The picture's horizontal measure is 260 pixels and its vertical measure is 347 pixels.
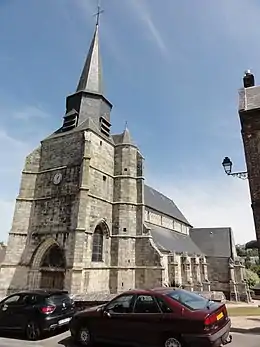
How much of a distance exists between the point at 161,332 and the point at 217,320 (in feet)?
3.84

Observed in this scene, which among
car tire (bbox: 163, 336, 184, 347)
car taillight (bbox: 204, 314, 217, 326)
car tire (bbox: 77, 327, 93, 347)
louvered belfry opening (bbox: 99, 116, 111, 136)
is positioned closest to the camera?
car taillight (bbox: 204, 314, 217, 326)

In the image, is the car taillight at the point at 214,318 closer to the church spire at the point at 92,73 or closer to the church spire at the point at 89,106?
the church spire at the point at 89,106

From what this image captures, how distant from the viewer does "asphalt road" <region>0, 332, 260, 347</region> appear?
6.07m

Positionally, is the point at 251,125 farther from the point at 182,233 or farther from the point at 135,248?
the point at 182,233

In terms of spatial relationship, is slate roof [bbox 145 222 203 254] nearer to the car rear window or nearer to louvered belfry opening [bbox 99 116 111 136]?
louvered belfry opening [bbox 99 116 111 136]

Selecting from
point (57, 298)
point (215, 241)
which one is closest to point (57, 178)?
point (57, 298)

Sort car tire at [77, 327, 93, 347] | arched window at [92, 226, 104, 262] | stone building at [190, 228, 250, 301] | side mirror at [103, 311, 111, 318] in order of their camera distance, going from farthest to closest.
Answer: stone building at [190, 228, 250, 301] < arched window at [92, 226, 104, 262] < car tire at [77, 327, 93, 347] < side mirror at [103, 311, 111, 318]

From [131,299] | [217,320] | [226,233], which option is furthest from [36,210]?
[226,233]

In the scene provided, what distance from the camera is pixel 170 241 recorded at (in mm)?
29359

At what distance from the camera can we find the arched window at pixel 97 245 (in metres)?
19.5

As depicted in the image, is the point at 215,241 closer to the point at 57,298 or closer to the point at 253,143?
the point at 253,143

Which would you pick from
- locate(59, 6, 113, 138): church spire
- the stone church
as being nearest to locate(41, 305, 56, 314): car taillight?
the stone church

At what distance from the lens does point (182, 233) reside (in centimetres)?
3788

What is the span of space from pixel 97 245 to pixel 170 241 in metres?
12.0
